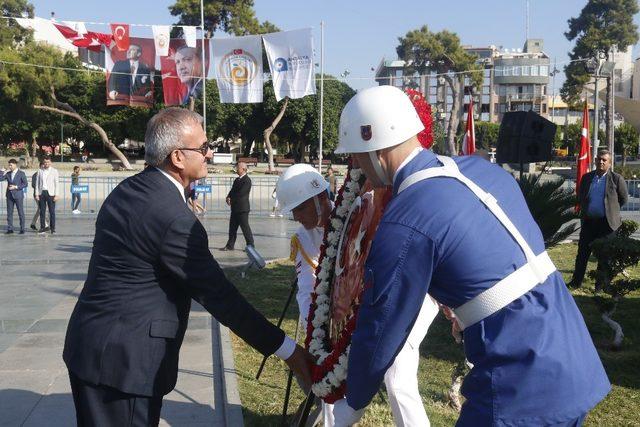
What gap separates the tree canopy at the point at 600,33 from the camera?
54406mm

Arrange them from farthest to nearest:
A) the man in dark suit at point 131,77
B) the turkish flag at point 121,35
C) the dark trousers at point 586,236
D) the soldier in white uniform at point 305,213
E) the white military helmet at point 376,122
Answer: the man in dark suit at point 131,77
the turkish flag at point 121,35
the dark trousers at point 586,236
the soldier in white uniform at point 305,213
the white military helmet at point 376,122

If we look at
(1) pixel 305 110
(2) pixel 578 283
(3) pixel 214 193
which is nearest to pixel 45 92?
(1) pixel 305 110

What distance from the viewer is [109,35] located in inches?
932

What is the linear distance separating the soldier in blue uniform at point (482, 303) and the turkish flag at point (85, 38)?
22.5 metres

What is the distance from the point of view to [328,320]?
11.1 feet

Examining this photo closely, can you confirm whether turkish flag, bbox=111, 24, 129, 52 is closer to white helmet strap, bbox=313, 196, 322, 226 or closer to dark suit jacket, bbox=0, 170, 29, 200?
dark suit jacket, bbox=0, 170, 29, 200

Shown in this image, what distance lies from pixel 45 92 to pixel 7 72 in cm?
277

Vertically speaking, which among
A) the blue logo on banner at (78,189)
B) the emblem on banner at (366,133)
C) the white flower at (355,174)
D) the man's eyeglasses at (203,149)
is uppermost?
the emblem on banner at (366,133)

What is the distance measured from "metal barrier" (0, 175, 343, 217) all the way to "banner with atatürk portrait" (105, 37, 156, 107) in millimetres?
3839

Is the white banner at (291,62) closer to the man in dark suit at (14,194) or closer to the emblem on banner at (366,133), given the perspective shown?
the man in dark suit at (14,194)

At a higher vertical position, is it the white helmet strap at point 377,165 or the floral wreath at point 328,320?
the white helmet strap at point 377,165

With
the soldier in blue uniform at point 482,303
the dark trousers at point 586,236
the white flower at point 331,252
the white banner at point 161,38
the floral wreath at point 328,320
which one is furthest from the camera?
the white banner at point 161,38

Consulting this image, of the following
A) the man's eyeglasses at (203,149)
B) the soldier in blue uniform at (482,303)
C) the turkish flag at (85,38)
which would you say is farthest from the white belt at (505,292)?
the turkish flag at (85,38)

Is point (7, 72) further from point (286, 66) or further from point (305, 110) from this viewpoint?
point (286, 66)
